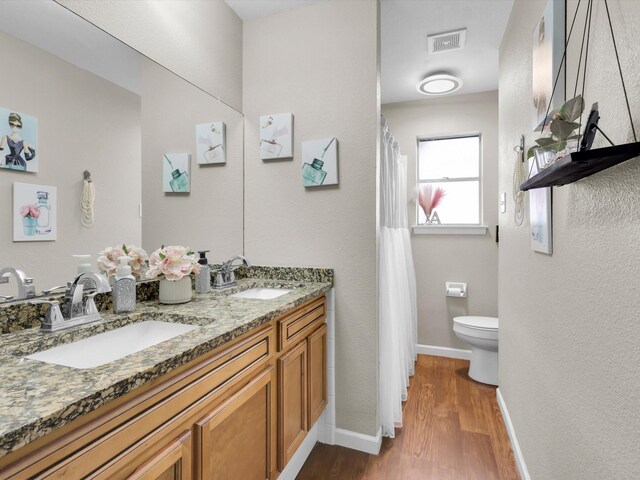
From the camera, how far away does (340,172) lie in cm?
203

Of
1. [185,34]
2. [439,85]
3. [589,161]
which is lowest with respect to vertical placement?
[589,161]

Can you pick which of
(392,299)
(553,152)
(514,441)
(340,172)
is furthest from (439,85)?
(514,441)

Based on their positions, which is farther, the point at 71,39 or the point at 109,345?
the point at 71,39

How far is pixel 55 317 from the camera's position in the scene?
1.08 m

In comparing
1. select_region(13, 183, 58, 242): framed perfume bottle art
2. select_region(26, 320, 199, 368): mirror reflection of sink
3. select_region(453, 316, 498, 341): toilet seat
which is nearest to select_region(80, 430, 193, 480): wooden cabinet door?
select_region(26, 320, 199, 368): mirror reflection of sink

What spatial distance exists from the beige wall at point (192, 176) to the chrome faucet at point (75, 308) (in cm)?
46

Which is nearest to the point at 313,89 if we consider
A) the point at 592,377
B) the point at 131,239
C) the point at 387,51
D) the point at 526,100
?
the point at 387,51

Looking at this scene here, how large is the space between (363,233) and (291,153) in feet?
2.15

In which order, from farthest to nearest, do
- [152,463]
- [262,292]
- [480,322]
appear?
[480,322] → [262,292] → [152,463]

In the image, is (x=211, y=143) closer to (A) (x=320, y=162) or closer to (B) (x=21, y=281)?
(A) (x=320, y=162)

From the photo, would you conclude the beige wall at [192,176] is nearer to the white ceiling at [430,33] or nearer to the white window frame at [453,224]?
the white ceiling at [430,33]

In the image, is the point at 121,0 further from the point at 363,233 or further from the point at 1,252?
the point at 363,233

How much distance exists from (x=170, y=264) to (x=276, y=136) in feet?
3.47

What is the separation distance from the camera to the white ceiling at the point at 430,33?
2088mm
